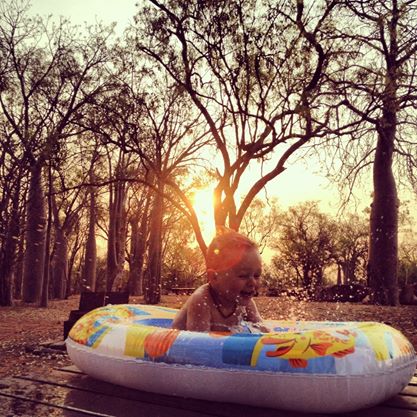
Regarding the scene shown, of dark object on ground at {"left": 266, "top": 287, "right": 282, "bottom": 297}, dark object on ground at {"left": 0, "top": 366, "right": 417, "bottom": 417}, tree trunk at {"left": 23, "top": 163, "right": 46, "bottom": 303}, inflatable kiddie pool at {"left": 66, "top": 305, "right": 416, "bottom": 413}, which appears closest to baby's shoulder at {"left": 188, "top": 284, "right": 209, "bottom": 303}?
inflatable kiddie pool at {"left": 66, "top": 305, "right": 416, "bottom": 413}

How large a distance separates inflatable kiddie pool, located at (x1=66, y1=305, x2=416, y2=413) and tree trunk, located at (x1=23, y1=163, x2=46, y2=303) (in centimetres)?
1805

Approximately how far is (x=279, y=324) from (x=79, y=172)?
19774 millimetres

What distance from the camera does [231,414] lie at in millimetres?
2461

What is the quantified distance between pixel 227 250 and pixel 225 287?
0.27m

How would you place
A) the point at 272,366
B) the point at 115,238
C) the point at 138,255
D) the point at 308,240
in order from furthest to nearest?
the point at 308,240 → the point at 138,255 → the point at 115,238 → the point at 272,366

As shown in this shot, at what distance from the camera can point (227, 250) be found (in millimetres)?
3645

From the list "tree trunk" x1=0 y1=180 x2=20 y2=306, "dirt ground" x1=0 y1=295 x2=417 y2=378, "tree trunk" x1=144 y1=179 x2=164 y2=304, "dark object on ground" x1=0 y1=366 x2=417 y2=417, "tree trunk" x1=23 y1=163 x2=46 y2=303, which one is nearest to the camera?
"dark object on ground" x1=0 y1=366 x2=417 y2=417

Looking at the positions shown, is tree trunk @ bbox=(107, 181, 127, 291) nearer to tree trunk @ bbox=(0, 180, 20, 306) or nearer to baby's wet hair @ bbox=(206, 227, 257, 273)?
tree trunk @ bbox=(0, 180, 20, 306)

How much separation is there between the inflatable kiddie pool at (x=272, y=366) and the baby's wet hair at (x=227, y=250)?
754 millimetres

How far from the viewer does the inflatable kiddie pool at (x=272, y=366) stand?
8.24 ft

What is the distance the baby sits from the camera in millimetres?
3580

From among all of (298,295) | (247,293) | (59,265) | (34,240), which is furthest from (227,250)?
(59,265)

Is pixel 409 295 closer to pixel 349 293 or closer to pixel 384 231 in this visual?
pixel 349 293

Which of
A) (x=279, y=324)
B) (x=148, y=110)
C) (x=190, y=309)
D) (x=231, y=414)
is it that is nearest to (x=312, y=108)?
(x=148, y=110)
